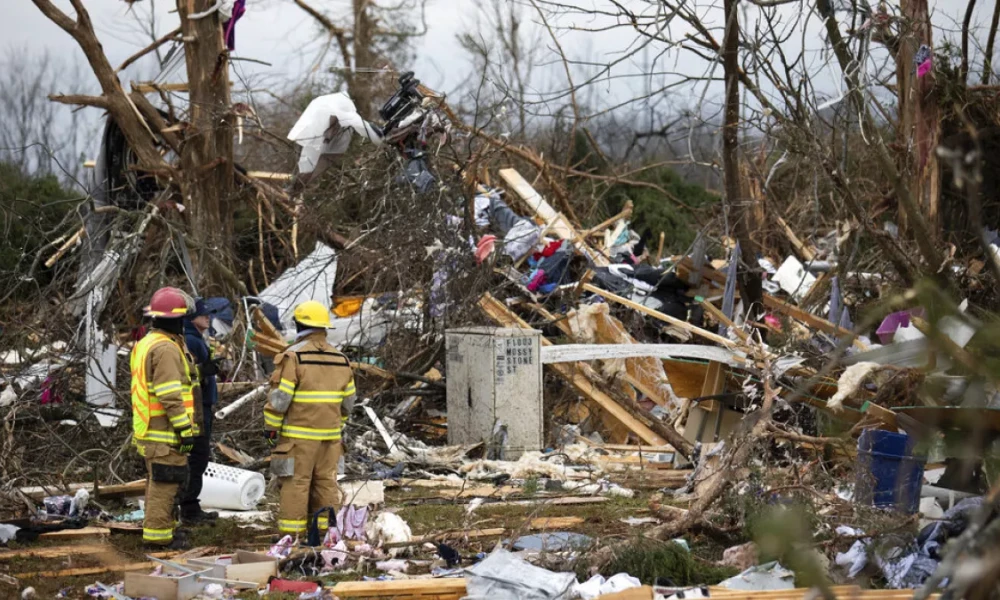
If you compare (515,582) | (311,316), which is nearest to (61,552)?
(311,316)

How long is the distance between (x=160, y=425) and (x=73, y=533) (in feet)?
3.37

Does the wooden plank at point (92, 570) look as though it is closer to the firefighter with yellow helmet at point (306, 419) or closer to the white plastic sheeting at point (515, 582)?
the firefighter with yellow helmet at point (306, 419)

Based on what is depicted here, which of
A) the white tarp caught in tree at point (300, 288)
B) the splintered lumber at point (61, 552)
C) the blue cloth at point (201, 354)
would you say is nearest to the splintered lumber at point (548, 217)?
the white tarp caught in tree at point (300, 288)

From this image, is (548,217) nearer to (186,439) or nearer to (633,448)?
(633,448)

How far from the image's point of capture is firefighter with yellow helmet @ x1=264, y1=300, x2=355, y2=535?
6.79 metres

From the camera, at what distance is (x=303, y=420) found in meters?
6.84

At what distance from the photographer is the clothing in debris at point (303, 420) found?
678 cm

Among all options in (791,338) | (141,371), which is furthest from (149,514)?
(791,338)

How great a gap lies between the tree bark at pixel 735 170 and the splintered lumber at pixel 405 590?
5098 millimetres

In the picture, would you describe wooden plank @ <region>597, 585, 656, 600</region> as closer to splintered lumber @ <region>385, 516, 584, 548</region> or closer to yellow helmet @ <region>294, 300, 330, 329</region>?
splintered lumber @ <region>385, 516, 584, 548</region>

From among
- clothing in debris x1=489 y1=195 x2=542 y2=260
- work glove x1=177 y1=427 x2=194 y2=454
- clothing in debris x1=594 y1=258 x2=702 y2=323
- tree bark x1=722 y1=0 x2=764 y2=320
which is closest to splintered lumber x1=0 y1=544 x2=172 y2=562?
work glove x1=177 y1=427 x2=194 y2=454

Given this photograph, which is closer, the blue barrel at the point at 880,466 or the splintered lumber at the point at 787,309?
the blue barrel at the point at 880,466

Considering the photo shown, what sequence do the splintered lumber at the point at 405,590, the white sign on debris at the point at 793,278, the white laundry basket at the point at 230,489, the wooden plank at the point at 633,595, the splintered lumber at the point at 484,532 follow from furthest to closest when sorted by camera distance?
1. the white sign on debris at the point at 793,278
2. the white laundry basket at the point at 230,489
3. the splintered lumber at the point at 484,532
4. the splintered lumber at the point at 405,590
5. the wooden plank at the point at 633,595

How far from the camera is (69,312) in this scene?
11.0 meters
